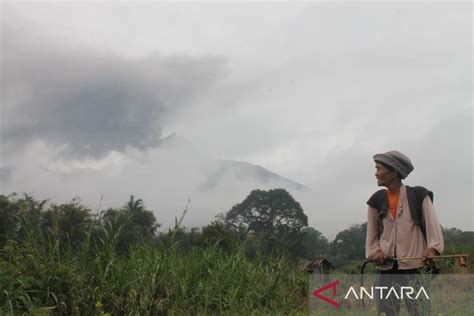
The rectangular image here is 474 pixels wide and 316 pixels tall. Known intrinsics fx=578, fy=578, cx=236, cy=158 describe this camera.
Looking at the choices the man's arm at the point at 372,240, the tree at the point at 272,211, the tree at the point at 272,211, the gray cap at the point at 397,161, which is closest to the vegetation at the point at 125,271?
the man's arm at the point at 372,240

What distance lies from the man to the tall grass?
1694 millimetres

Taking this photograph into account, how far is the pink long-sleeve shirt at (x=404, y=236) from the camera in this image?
13.4 ft

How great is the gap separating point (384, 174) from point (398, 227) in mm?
408

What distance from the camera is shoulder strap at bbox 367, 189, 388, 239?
173 inches

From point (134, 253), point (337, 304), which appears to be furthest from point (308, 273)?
point (134, 253)

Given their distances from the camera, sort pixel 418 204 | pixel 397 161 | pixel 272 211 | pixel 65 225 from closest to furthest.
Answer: pixel 418 204 → pixel 397 161 → pixel 65 225 → pixel 272 211

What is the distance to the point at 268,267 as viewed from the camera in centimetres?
734

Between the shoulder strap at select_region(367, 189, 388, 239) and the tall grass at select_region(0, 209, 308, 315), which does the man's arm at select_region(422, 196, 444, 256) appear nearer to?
the shoulder strap at select_region(367, 189, 388, 239)

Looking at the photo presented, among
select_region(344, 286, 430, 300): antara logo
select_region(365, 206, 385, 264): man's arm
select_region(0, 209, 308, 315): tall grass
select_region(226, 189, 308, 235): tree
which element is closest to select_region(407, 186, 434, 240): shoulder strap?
select_region(365, 206, 385, 264): man's arm

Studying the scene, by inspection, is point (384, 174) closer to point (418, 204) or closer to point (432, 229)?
point (418, 204)

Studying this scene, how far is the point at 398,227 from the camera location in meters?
4.28

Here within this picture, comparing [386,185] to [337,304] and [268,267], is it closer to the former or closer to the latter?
[337,304]

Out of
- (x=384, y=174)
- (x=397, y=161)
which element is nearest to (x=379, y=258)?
(x=384, y=174)

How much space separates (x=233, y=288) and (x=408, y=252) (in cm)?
259
